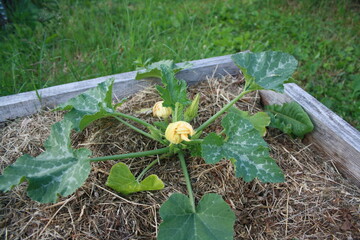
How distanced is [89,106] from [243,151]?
81cm

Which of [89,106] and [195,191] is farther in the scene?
[89,106]

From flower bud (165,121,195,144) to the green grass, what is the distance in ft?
2.97

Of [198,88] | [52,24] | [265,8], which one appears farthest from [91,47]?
[265,8]

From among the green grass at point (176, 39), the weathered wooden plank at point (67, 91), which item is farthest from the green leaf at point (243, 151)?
the green grass at point (176, 39)

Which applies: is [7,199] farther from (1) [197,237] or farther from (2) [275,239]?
(2) [275,239]

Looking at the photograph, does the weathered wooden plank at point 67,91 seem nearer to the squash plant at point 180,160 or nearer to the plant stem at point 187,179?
the squash plant at point 180,160

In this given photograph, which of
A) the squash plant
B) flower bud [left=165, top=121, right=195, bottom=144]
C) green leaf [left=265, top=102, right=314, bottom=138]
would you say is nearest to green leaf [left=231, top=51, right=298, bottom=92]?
the squash plant

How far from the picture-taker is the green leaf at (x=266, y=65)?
69.8 inches

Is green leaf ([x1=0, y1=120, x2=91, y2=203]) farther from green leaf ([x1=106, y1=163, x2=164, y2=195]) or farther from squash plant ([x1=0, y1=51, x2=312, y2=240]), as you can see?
green leaf ([x1=106, y1=163, x2=164, y2=195])

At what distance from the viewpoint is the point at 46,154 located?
153 cm

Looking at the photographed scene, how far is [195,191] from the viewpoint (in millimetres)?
1624

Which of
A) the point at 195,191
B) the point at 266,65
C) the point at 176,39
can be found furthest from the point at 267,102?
the point at 176,39

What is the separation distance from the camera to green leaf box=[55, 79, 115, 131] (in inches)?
64.7

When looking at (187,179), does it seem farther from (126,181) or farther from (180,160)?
(126,181)
